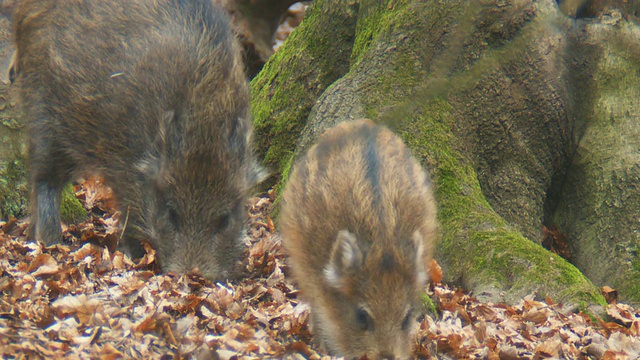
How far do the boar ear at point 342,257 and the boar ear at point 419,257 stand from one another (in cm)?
41

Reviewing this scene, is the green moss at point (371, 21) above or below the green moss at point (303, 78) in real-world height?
above

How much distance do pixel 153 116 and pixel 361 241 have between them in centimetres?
241

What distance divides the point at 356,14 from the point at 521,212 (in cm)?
287

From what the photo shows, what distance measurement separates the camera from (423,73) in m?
7.19

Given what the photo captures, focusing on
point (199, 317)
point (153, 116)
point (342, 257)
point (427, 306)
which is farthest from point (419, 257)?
point (153, 116)

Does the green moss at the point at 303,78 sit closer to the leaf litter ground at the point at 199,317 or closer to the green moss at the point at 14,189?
the leaf litter ground at the point at 199,317

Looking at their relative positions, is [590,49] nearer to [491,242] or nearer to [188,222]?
[491,242]

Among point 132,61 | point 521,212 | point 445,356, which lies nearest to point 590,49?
point 521,212

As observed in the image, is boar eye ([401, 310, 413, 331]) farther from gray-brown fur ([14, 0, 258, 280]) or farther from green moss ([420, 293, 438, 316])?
gray-brown fur ([14, 0, 258, 280])

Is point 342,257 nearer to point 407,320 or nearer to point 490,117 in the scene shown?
point 407,320

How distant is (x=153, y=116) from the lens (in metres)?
6.23

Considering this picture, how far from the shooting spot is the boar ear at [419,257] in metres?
4.88

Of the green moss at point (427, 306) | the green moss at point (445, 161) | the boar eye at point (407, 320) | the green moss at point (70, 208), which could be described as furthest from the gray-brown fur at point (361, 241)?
the green moss at point (70, 208)

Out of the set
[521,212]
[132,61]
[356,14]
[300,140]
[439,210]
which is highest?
[132,61]
